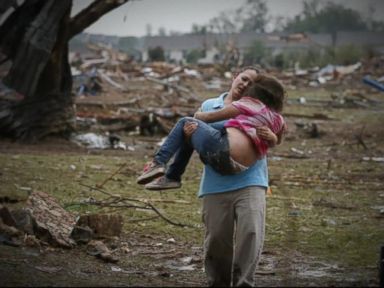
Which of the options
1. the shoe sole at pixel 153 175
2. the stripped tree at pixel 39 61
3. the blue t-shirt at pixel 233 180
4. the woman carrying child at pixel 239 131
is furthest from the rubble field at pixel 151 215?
the woman carrying child at pixel 239 131

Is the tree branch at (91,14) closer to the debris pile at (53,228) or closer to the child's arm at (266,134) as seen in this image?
the debris pile at (53,228)

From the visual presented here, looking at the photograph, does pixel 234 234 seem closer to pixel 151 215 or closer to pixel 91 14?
pixel 151 215

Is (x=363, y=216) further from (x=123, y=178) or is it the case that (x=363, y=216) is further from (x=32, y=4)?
(x=32, y=4)

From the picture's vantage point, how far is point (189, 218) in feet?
32.9

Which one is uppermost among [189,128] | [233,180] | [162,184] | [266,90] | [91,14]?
[91,14]

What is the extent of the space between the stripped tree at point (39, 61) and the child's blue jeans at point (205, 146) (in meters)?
9.51

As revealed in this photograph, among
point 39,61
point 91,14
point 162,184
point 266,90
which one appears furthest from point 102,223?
point 91,14

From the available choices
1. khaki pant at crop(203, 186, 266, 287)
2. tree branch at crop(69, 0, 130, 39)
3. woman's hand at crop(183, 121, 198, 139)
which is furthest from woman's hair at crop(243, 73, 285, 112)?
tree branch at crop(69, 0, 130, 39)

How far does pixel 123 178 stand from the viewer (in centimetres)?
1334

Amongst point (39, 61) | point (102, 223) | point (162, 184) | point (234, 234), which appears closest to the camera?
point (234, 234)

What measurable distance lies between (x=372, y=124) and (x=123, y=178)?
14632mm

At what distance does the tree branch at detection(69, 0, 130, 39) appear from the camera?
17125 mm

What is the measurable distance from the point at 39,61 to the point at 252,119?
37.7 feet

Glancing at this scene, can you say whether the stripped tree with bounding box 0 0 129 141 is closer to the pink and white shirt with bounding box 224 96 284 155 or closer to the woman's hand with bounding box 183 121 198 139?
the woman's hand with bounding box 183 121 198 139
